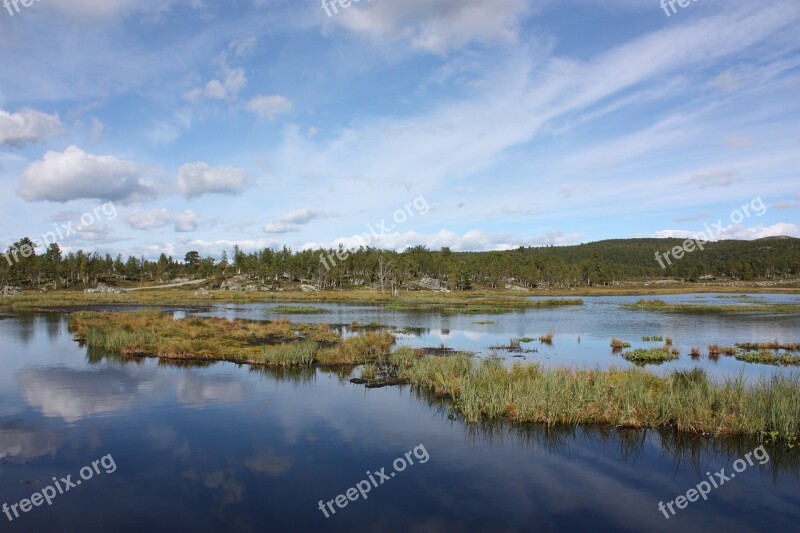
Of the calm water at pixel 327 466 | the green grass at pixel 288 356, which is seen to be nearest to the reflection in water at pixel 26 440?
the calm water at pixel 327 466

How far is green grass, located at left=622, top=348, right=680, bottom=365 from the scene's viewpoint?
34781 millimetres

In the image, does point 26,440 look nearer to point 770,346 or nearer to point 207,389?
point 207,389

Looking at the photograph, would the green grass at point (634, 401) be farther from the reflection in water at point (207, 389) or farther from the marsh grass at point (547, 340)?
the marsh grass at point (547, 340)

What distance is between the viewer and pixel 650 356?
116 ft

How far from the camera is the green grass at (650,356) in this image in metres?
34.8

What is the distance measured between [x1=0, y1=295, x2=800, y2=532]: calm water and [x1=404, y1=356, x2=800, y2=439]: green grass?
84 centimetres

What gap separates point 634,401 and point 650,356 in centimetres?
1640

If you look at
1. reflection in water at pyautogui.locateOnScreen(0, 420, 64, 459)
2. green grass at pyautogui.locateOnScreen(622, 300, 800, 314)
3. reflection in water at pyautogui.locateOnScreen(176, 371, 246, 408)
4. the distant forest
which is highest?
the distant forest

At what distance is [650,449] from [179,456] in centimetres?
1654

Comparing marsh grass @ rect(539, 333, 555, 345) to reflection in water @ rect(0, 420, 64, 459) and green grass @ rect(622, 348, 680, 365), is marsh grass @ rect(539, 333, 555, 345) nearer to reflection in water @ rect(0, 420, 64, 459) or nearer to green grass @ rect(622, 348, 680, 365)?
green grass @ rect(622, 348, 680, 365)

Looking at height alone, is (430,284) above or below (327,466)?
above

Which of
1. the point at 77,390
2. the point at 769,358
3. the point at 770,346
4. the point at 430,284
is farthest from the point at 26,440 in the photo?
the point at 430,284

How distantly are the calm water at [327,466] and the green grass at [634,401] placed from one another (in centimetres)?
84

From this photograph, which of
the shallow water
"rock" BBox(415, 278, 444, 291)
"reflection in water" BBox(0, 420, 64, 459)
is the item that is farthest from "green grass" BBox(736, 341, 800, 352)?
"rock" BBox(415, 278, 444, 291)
